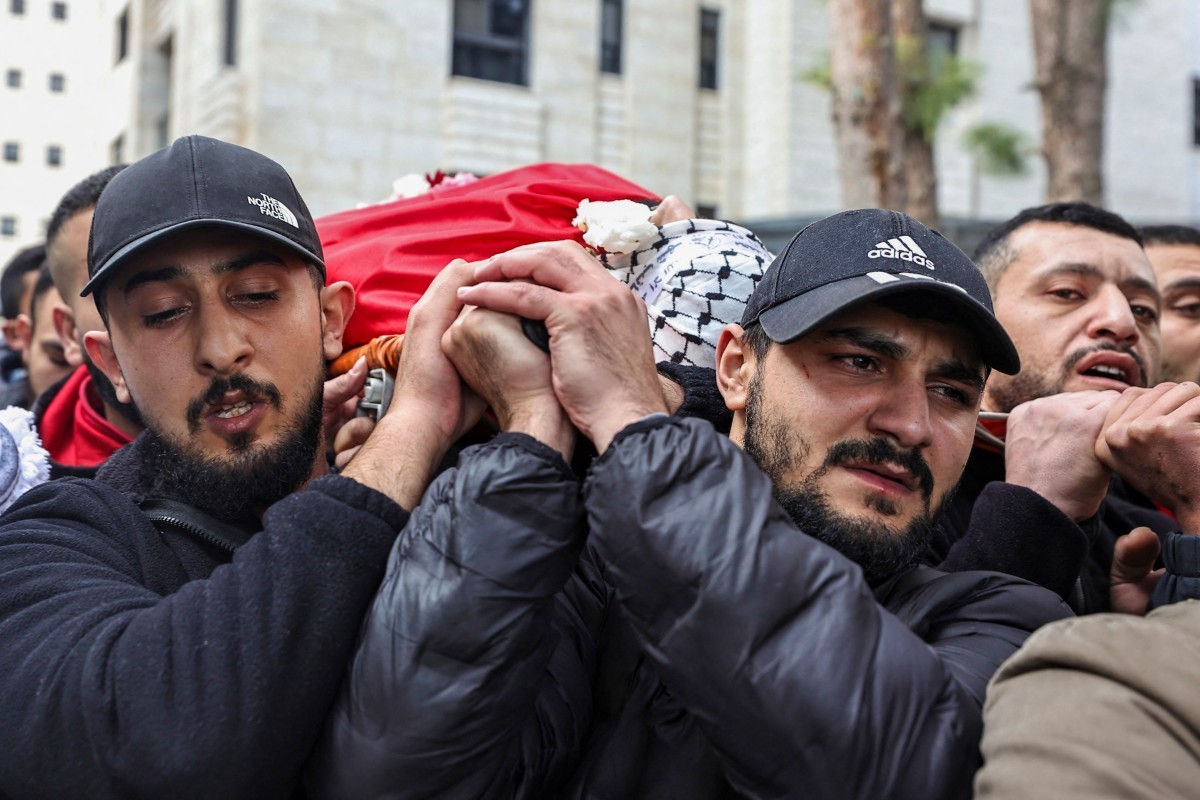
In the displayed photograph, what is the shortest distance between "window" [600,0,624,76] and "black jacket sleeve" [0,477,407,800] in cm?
1544

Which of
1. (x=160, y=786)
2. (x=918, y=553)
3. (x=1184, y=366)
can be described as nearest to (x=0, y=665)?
(x=160, y=786)

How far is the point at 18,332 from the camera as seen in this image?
5.24 meters

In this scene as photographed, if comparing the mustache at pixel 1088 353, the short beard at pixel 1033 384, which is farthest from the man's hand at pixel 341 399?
the mustache at pixel 1088 353

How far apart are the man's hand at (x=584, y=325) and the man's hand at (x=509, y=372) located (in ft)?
0.08

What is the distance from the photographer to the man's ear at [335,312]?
2.50 m

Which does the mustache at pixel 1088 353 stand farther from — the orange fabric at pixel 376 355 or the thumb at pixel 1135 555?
the orange fabric at pixel 376 355

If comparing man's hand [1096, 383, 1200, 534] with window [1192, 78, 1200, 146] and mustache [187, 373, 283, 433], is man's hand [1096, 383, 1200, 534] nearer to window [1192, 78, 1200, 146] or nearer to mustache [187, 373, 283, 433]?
mustache [187, 373, 283, 433]

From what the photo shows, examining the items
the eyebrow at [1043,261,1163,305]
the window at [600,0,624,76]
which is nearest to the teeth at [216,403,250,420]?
the eyebrow at [1043,261,1163,305]

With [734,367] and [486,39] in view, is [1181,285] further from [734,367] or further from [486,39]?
[486,39]

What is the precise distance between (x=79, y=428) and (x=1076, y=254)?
281 centimetres

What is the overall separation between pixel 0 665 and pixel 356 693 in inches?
20.7

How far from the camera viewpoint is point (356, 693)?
5.66ft

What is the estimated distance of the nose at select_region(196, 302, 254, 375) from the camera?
86.3 inches

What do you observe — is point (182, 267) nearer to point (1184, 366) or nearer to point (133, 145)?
point (1184, 366)
